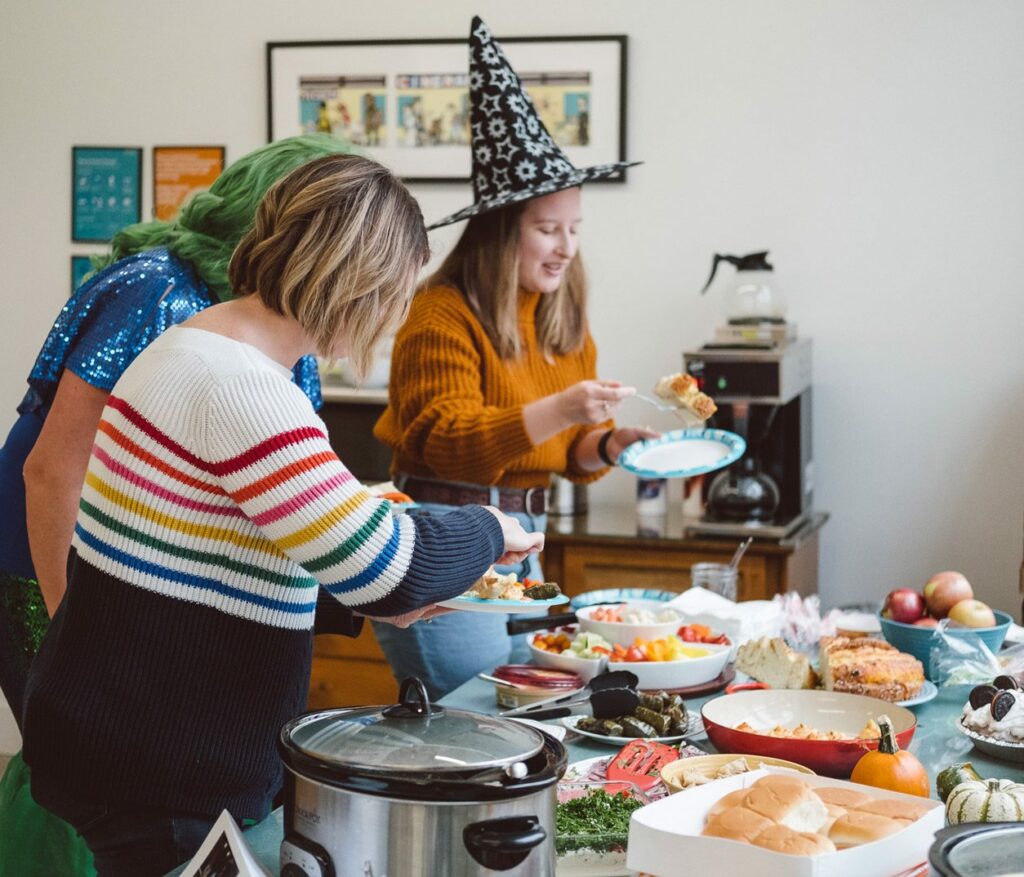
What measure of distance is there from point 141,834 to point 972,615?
4.28 feet

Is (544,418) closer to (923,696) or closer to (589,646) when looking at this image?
(589,646)

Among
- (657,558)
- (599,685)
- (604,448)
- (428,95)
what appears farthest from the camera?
(428,95)

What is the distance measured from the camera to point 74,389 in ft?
5.51

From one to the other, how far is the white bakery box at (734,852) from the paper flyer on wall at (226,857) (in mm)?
322

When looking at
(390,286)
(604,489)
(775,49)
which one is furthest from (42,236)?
(390,286)

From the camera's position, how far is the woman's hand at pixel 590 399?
2301 millimetres

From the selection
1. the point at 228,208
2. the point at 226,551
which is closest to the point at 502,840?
the point at 226,551

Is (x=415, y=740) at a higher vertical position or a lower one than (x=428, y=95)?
lower

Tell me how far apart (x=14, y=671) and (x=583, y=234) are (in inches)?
91.4

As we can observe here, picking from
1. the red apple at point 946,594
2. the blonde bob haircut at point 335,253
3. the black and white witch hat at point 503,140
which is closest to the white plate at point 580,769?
the blonde bob haircut at point 335,253

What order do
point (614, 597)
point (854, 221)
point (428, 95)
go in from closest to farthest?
point (614, 597) < point (854, 221) < point (428, 95)

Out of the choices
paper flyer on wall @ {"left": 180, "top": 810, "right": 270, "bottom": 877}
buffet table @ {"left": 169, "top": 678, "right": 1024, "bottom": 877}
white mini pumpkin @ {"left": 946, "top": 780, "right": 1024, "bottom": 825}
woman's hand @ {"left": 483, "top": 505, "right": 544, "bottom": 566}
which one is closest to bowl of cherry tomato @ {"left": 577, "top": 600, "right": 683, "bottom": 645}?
buffet table @ {"left": 169, "top": 678, "right": 1024, "bottom": 877}

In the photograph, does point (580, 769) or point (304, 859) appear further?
point (580, 769)

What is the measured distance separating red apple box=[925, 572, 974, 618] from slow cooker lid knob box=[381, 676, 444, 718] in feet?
3.92
